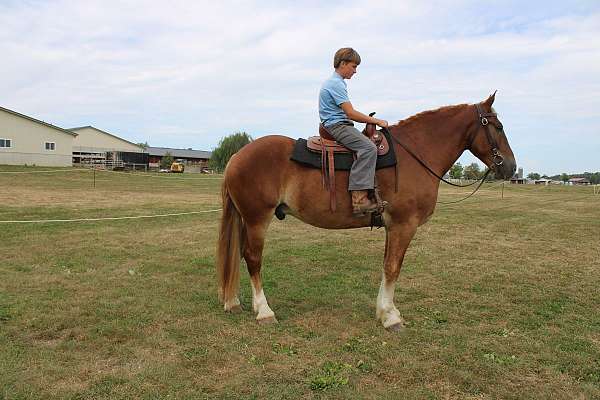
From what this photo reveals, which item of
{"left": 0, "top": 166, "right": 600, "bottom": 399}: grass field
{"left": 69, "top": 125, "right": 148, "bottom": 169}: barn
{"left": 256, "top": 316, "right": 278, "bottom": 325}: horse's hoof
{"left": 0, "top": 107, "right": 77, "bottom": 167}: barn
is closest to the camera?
{"left": 0, "top": 166, "right": 600, "bottom": 399}: grass field

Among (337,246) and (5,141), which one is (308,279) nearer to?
(337,246)

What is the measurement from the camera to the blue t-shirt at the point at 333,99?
4949mm

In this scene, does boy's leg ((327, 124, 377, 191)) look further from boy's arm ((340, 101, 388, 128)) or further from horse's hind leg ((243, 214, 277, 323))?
horse's hind leg ((243, 214, 277, 323))

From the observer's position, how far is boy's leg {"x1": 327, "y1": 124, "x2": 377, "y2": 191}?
482 centimetres

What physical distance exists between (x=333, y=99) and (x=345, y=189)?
1.03 m

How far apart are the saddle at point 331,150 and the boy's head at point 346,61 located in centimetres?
66

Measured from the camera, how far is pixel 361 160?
4.85 m

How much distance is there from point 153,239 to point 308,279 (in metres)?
4.59

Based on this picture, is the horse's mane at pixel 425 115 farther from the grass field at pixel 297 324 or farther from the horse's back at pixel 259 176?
the grass field at pixel 297 324

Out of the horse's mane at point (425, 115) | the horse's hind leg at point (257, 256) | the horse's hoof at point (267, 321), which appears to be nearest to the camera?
the horse's hoof at point (267, 321)

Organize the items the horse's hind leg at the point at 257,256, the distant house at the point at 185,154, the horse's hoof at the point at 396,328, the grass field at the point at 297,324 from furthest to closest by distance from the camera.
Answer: the distant house at the point at 185,154
the horse's hind leg at the point at 257,256
the horse's hoof at the point at 396,328
the grass field at the point at 297,324

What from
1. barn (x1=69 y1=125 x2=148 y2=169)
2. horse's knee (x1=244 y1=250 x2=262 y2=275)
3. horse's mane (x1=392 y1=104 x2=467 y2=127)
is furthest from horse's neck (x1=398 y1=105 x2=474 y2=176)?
barn (x1=69 y1=125 x2=148 y2=169)

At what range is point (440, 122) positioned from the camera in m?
5.43

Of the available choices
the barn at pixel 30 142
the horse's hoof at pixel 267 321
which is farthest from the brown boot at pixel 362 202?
the barn at pixel 30 142
